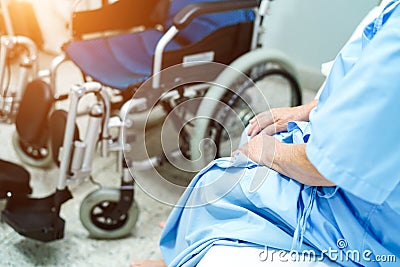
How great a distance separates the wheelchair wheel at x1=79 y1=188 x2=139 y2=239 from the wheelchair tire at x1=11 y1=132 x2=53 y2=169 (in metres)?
0.37

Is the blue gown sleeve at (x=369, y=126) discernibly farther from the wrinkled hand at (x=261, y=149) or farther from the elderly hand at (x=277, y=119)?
the elderly hand at (x=277, y=119)

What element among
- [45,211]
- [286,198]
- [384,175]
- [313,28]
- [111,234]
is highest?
[384,175]

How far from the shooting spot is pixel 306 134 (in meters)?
0.92

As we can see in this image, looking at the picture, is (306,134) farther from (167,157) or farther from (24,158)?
(24,158)

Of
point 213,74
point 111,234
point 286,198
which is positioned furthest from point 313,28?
point 286,198

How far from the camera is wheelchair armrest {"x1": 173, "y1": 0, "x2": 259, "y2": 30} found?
1352mm

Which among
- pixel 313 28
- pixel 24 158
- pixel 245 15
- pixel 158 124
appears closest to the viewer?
pixel 245 15

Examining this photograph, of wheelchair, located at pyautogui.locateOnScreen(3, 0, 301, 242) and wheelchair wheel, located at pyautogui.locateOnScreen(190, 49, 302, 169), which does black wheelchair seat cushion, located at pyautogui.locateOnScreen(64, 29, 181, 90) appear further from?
wheelchair wheel, located at pyautogui.locateOnScreen(190, 49, 302, 169)

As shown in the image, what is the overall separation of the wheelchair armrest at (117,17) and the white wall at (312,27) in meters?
0.82

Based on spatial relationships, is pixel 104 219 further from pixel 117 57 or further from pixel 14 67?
pixel 14 67

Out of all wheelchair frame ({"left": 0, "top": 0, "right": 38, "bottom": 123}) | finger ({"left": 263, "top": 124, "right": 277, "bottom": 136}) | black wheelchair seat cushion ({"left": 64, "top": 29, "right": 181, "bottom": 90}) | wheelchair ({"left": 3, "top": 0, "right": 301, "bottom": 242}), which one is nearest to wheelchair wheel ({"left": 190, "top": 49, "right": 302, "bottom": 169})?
wheelchair ({"left": 3, "top": 0, "right": 301, "bottom": 242})

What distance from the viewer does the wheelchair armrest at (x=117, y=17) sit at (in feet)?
5.35

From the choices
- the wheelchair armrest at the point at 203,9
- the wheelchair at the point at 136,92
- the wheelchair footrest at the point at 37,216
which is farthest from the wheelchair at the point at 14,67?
the wheelchair armrest at the point at 203,9

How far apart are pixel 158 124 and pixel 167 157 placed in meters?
0.36
